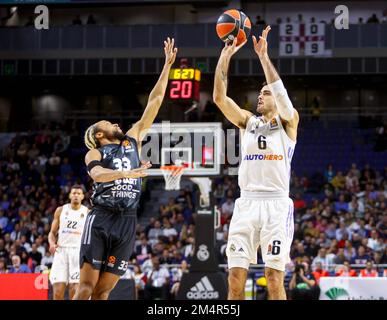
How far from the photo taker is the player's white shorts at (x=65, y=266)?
14.1m

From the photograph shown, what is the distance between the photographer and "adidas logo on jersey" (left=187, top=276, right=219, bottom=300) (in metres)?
18.2

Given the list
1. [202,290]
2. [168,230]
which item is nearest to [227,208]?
[168,230]

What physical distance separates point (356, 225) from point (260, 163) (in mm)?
14876

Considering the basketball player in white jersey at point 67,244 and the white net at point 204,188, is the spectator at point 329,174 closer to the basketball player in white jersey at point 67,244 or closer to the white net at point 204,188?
the white net at point 204,188

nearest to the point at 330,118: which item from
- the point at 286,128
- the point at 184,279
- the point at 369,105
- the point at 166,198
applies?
the point at 369,105

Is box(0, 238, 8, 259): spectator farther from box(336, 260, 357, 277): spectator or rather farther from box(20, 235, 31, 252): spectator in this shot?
box(336, 260, 357, 277): spectator

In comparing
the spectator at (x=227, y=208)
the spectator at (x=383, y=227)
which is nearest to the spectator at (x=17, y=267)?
the spectator at (x=227, y=208)

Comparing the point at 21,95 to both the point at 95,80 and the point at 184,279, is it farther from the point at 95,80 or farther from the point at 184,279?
the point at 184,279

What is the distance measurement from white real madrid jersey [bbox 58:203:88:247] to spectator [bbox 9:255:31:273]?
7218 mm

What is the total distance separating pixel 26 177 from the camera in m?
29.9

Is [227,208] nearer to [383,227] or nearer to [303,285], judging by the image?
[383,227]

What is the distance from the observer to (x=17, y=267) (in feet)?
69.7

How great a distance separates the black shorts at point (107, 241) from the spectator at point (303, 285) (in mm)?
9310

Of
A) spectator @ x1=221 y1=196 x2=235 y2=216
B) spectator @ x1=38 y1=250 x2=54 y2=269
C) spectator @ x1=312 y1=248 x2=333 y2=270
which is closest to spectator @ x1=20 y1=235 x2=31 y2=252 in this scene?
spectator @ x1=38 y1=250 x2=54 y2=269
